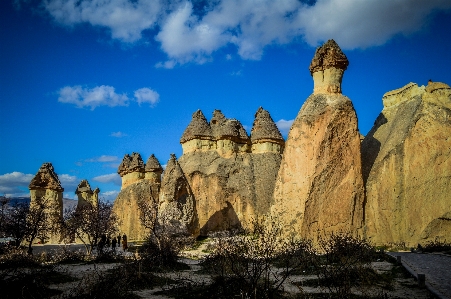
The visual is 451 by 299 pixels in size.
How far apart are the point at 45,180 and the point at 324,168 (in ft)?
70.3

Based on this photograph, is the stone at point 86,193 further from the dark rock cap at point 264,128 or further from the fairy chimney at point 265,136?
the dark rock cap at point 264,128

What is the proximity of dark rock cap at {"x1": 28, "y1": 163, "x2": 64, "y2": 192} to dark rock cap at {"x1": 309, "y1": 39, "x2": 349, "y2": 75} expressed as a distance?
20.8m

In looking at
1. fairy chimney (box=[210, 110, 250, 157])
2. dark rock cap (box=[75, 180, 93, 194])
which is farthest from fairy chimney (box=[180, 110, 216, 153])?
dark rock cap (box=[75, 180, 93, 194])

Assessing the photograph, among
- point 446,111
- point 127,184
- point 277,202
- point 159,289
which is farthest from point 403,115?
point 127,184

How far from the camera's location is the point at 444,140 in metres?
17.4

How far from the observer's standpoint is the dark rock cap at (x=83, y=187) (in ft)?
127

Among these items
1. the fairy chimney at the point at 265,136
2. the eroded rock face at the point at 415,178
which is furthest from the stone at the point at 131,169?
the eroded rock face at the point at 415,178

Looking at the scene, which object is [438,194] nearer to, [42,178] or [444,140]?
[444,140]

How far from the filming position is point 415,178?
17516mm

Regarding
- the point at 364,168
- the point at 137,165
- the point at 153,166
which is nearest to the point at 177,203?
the point at 364,168

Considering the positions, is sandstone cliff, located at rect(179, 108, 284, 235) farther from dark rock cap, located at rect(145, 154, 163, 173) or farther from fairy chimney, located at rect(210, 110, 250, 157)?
dark rock cap, located at rect(145, 154, 163, 173)

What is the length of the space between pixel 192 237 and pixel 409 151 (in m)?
12.4

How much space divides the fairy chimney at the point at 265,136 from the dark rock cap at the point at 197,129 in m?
3.79

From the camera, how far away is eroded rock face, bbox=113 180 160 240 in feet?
105
